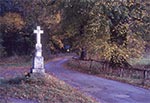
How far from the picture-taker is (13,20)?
138 feet

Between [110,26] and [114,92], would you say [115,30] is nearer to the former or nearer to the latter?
[110,26]

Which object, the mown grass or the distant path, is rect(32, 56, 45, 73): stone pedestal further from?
the distant path

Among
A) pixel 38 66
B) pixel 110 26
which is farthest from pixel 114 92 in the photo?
pixel 110 26

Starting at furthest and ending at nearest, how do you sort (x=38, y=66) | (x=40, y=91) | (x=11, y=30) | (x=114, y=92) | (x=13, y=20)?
(x=11, y=30) < (x=13, y=20) < (x=38, y=66) < (x=114, y=92) < (x=40, y=91)

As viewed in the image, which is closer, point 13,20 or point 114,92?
point 114,92

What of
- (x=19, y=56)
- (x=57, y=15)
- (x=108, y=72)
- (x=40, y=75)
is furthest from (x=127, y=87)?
(x=19, y=56)

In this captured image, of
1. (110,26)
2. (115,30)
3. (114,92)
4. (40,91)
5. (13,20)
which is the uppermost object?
(13,20)

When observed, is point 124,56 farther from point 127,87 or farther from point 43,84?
point 43,84

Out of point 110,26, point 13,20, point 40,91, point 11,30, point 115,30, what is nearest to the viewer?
point 40,91

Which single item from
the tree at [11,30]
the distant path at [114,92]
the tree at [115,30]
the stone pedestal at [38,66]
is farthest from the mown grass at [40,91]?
the tree at [11,30]

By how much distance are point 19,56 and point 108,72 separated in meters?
26.3

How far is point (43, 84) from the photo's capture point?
45.3ft

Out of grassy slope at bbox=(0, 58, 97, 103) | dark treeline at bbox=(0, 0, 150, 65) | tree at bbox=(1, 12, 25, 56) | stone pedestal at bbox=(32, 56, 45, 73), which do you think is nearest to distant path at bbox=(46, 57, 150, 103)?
grassy slope at bbox=(0, 58, 97, 103)

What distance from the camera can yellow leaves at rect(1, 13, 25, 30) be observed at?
41719 mm
